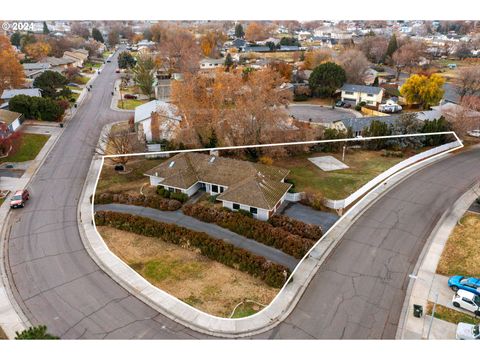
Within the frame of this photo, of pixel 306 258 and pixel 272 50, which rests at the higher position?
pixel 272 50

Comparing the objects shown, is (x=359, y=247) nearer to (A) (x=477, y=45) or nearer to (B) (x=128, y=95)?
(B) (x=128, y=95)

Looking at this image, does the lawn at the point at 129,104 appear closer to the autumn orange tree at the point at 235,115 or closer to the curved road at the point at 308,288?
the autumn orange tree at the point at 235,115

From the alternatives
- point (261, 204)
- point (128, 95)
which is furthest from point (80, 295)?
point (128, 95)

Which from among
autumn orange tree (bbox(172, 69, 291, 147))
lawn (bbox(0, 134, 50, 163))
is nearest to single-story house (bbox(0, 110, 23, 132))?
lawn (bbox(0, 134, 50, 163))

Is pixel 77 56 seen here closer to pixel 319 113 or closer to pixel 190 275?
pixel 319 113

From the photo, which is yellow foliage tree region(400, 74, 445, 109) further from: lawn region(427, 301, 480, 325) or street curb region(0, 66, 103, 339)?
street curb region(0, 66, 103, 339)

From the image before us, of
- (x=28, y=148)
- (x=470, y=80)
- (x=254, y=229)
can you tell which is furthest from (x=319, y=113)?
(x=28, y=148)
